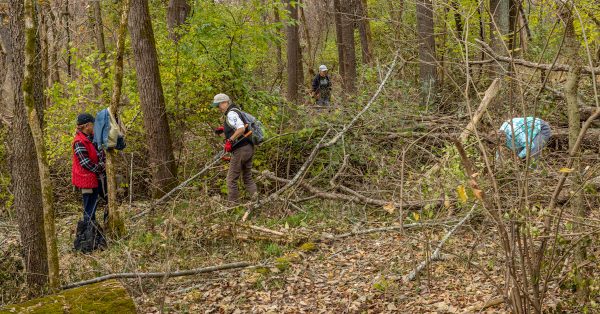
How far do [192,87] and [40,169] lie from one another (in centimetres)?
485

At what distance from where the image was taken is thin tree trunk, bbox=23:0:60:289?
5.68m

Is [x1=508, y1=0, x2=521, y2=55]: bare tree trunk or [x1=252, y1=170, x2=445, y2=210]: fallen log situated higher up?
[x1=508, y1=0, x2=521, y2=55]: bare tree trunk

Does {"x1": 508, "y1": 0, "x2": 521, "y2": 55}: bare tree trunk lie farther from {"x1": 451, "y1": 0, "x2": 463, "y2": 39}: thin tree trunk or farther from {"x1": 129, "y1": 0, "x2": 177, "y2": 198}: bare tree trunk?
{"x1": 129, "y1": 0, "x2": 177, "y2": 198}: bare tree trunk

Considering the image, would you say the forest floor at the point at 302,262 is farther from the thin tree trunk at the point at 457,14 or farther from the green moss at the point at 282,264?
the thin tree trunk at the point at 457,14

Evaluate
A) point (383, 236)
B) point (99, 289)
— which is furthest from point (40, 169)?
point (383, 236)

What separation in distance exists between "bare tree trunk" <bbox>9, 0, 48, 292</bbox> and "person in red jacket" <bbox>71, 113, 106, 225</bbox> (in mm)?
1599

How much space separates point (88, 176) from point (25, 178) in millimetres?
1817

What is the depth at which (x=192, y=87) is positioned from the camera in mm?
10398

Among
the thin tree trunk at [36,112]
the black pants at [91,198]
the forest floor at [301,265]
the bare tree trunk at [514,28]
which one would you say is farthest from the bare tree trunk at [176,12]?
the thin tree trunk at [36,112]

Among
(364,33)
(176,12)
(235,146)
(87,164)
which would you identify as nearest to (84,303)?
(87,164)

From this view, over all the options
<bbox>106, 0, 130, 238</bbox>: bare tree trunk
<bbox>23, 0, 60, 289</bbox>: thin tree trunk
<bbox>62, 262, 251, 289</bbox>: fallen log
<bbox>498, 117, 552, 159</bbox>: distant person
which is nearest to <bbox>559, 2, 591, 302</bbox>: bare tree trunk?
<bbox>498, 117, 552, 159</bbox>: distant person

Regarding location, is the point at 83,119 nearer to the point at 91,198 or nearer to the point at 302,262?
the point at 91,198

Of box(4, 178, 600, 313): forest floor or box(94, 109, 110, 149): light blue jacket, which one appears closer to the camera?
box(4, 178, 600, 313): forest floor

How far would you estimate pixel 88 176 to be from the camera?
7.99m
